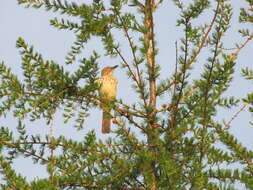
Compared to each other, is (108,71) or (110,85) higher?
(108,71)

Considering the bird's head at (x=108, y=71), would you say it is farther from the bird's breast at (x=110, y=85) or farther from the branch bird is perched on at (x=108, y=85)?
the bird's breast at (x=110, y=85)

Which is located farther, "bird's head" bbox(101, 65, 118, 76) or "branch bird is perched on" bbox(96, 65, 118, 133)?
"bird's head" bbox(101, 65, 118, 76)

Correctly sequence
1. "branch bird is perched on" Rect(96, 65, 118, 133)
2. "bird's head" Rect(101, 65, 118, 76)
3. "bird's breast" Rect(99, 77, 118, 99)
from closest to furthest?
1. "branch bird is perched on" Rect(96, 65, 118, 133)
2. "bird's breast" Rect(99, 77, 118, 99)
3. "bird's head" Rect(101, 65, 118, 76)

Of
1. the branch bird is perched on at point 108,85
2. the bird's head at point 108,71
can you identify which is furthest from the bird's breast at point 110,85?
the bird's head at point 108,71

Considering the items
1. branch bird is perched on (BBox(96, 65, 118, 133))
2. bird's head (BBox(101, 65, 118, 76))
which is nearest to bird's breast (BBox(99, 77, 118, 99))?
branch bird is perched on (BBox(96, 65, 118, 133))

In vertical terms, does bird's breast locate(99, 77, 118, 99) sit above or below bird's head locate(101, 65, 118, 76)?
below

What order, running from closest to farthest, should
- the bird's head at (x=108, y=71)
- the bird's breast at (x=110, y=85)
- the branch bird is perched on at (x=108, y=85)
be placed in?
the branch bird is perched on at (x=108, y=85), the bird's breast at (x=110, y=85), the bird's head at (x=108, y=71)

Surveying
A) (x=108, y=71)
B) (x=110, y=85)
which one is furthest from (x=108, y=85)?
(x=108, y=71)

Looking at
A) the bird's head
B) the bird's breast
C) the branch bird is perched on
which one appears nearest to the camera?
the branch bird is perched on

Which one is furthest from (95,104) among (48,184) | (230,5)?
(230,5)

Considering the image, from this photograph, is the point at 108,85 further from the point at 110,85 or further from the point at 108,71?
the point at 108,71

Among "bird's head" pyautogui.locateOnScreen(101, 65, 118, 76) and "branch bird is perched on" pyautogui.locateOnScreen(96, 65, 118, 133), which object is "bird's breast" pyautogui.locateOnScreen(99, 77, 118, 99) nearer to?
"branch bird is perched on" pyautogui.locateOnScreen(96, 65, 118, 133)

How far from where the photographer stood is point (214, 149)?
4340mm

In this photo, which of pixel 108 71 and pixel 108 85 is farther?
pixel 108 71
